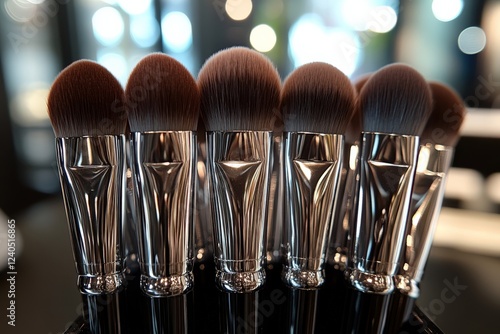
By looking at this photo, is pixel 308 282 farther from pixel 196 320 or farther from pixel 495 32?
pixel 495 32

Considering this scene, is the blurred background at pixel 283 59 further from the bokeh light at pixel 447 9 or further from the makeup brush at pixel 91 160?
the makeup brush at pixel 91 160

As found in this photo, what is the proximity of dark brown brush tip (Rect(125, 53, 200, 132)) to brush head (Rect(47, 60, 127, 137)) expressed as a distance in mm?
17

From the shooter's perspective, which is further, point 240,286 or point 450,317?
point 450,317

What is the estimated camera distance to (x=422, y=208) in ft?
1.16

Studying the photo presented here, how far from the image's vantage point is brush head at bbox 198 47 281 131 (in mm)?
308

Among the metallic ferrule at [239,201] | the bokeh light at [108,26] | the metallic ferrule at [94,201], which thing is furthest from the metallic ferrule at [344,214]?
the bokeh light at [108,26]

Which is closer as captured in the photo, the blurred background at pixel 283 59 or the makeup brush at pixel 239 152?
the makeup brush at pixel 239 152

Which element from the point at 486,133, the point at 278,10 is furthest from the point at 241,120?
the point at 278,10

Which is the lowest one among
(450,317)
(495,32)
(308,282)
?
(450,317)

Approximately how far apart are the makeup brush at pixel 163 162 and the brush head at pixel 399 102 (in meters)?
0.17

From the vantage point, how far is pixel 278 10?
3.36ft

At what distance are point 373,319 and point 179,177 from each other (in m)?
0.23

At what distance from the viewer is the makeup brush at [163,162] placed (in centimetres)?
30

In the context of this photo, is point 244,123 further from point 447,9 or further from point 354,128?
point 447,9
